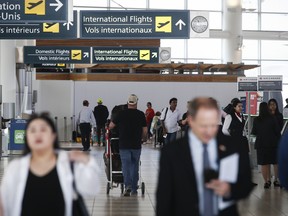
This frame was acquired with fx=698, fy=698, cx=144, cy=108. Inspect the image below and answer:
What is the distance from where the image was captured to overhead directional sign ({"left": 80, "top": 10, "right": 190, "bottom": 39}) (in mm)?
14984

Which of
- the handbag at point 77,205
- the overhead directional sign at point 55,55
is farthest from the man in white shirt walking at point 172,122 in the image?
the handbag at point 77,205

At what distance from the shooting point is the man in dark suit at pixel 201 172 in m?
4.01

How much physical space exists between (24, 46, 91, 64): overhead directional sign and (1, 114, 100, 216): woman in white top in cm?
1654

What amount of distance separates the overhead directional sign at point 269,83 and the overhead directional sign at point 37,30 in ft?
16.3

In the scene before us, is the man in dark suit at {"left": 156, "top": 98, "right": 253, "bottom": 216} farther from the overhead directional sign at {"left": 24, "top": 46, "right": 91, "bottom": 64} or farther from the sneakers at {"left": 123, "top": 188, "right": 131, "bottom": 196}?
the overhead directional sign at {"left": 24, "top": 46, "right": 91, "bottom": 64}

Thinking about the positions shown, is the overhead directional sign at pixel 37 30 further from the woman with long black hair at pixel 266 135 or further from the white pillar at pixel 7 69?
the white pillar at pixel 7 69

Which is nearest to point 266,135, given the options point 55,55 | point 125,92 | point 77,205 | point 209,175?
point 77,205

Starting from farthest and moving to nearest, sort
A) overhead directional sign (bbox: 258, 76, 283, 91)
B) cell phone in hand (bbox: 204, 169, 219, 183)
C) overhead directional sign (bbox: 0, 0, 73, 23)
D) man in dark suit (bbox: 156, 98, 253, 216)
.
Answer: overhead directional sign (bbox: 258, 76, 283, 91) < overhead directional sign (bbox: 0, 0, 73, 23) < man in dark suit (bbox: 156, 98, 253, 216) < cell phone in hand (bbox: 204, 169, 219, 183)

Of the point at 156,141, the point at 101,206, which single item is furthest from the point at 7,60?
the point at 101,206

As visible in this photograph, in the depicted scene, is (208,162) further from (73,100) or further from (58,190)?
(73,100)

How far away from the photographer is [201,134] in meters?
4.02

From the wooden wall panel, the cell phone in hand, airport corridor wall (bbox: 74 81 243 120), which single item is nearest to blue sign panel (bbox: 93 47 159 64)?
the wooden wall panel

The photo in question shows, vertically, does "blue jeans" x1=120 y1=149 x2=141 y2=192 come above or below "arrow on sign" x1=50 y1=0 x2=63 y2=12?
below

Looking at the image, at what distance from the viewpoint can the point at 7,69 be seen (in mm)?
21844
